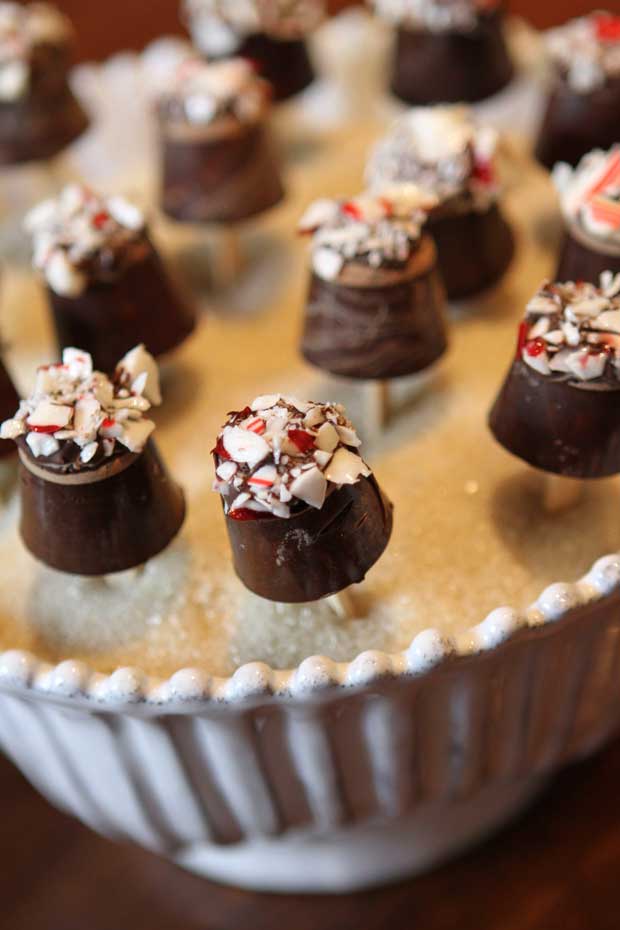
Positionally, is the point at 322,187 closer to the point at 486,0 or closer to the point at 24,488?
the point at 486,0

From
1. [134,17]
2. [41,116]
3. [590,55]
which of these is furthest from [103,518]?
[134,17]

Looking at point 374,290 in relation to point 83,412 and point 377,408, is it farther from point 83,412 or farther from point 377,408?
point 83,412

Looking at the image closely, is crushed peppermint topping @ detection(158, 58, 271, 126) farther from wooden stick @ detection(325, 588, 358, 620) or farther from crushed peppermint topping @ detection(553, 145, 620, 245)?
wooden stick @ detection(325, 588, 358, 620)

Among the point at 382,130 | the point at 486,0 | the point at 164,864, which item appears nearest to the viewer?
the point at 164,864

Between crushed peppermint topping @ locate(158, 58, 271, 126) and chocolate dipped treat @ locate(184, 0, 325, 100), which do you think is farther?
chocolate dipped treat @ locate(184, 0, 325, 100)

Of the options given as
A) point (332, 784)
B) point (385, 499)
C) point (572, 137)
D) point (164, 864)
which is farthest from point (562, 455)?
point (164, 864)

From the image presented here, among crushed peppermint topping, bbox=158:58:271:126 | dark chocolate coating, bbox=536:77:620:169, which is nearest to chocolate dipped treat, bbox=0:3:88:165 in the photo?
crushed peppermint topping, bbox=158:58:271:126
